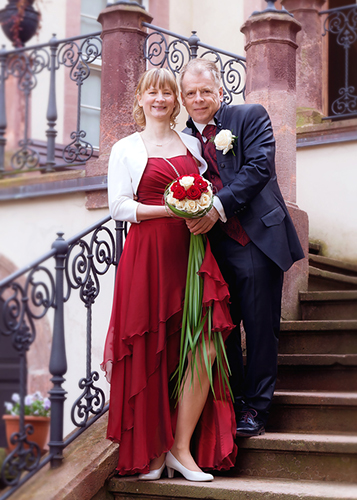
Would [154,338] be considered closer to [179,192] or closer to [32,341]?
[32,341]

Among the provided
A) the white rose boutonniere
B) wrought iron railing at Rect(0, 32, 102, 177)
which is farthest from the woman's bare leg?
wrought iron railing at Rect(0, 32, 102, 177)

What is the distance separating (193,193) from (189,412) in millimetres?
1023

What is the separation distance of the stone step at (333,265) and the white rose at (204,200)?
249 centimetres

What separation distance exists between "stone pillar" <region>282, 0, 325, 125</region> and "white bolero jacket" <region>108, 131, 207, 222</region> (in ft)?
13.5

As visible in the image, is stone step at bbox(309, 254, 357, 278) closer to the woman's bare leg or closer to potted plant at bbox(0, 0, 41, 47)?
the woman's bare leg

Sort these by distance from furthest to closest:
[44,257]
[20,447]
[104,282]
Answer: [104,282]
[44,257]
[20,447]

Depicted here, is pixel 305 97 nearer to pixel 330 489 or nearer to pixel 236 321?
pixel 236 321

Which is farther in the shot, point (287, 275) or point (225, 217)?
point (287, 275)

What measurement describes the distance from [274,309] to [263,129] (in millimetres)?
892

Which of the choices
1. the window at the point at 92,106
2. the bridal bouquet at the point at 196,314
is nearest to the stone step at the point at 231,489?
the bridal bouquet at the point at 196,314

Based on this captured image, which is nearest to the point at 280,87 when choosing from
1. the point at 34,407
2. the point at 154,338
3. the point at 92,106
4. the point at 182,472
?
the point at 154,338

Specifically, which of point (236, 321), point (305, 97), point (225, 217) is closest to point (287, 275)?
point (236, 321)

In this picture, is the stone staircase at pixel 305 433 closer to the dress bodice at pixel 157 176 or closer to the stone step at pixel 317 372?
the stone step at pixel 317 372

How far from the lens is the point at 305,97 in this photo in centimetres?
704
